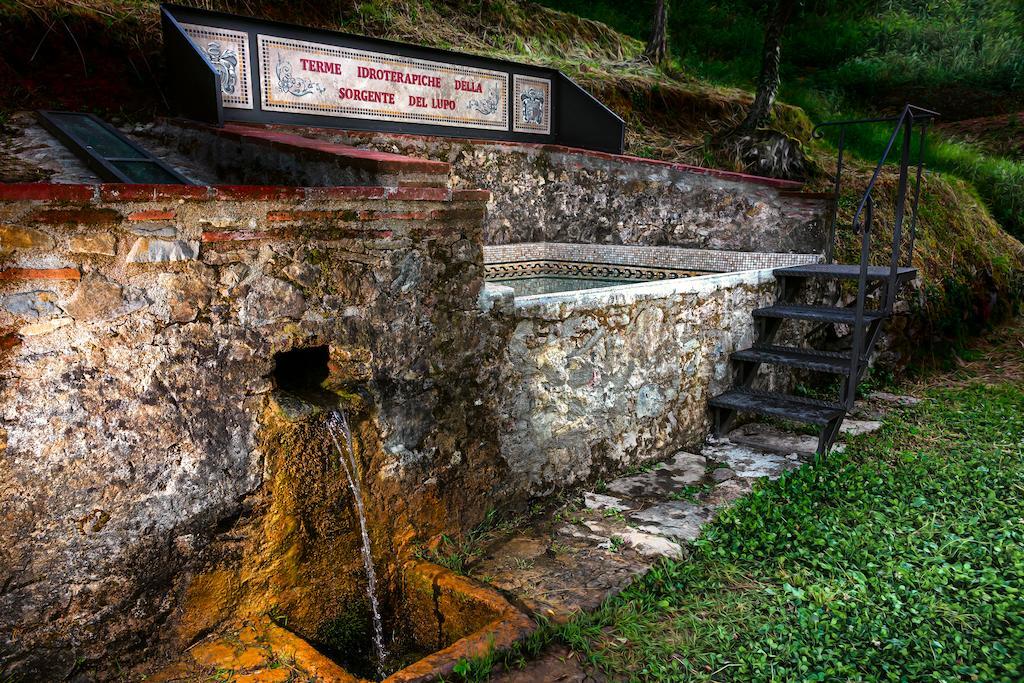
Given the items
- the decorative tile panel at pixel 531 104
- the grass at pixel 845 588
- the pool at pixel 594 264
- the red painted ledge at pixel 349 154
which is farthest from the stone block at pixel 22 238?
the decorative tile panel at pixel 531 104

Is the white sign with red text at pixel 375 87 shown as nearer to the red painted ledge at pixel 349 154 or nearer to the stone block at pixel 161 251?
the red painted ledge at pixel 349 154

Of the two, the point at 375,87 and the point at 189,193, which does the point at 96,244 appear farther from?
the point at 375,87

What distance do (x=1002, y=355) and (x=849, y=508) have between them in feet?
15.0

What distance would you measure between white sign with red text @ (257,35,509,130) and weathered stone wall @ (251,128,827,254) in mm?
→ 379

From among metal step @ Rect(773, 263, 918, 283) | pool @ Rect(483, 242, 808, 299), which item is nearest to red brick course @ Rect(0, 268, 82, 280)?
metal step @ Rect(773, 263, 918, 283)

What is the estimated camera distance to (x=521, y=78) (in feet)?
22.5

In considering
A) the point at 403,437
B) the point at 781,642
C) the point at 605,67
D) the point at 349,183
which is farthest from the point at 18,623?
the point at 605,67

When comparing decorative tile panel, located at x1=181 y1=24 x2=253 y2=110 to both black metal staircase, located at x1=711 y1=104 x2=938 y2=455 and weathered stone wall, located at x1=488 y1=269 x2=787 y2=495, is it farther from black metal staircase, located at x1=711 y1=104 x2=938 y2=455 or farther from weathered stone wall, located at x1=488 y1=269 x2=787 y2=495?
black metal staircase, located at x1=711 y1=104 x2=938 y2=455

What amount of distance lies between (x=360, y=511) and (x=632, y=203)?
16.7 feet

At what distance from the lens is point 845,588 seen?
117 inches

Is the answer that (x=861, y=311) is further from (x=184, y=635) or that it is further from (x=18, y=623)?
(x=18, y=623)

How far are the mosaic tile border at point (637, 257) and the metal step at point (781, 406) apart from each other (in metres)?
2.33

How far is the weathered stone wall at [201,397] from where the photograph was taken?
2.25 metres

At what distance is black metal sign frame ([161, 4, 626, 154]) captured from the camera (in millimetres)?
4734
